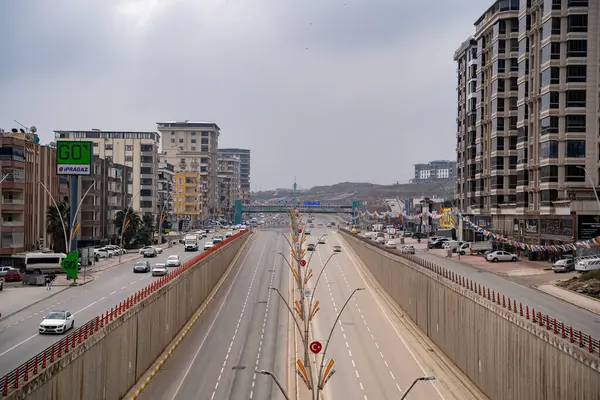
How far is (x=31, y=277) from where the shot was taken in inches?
2739

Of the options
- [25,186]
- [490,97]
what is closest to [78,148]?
[25,186]

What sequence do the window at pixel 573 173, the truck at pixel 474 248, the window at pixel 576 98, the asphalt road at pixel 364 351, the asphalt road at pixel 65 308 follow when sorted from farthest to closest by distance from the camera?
the truck at pixel 474 248, the window at pixel 573 173, the window at pixel 576 98, the asphalt road at pixel 364 351, the asphalt road at pixel 65 308

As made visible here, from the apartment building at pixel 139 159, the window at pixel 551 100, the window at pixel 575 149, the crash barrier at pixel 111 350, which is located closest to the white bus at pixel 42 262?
the crash barrier at pixel 111 350

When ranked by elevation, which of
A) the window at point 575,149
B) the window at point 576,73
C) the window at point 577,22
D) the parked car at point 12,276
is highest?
the window at point 577,22

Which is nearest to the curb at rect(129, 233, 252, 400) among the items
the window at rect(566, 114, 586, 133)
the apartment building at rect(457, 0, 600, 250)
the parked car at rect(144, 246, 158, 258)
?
the parked car at rect(144, 246, 158, 258)

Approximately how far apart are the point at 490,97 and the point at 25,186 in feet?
254

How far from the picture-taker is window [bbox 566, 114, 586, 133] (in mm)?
78188

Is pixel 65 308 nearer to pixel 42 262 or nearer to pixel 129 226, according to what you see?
pixel 42 262

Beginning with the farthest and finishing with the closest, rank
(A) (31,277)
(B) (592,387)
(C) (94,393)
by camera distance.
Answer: (A) (31,277) → (C) (94,393) → (B) (592,387)

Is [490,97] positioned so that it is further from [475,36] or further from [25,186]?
[25,186]

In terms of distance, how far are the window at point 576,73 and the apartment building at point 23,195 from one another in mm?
68802

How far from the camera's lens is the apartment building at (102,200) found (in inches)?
4377

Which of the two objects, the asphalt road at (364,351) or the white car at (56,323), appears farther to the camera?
the white car at (56,323)

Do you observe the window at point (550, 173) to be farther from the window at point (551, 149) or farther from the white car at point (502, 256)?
the white car at point (502, 256)
